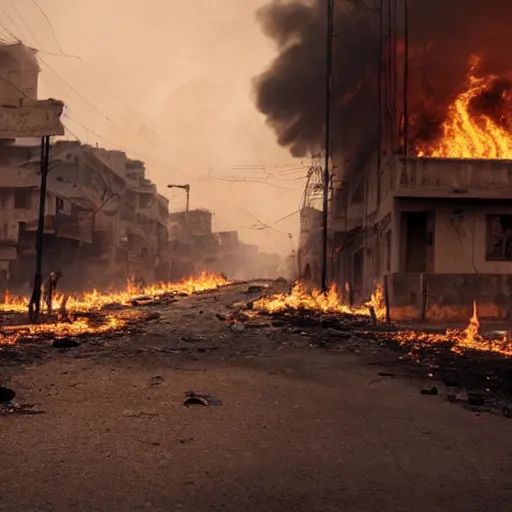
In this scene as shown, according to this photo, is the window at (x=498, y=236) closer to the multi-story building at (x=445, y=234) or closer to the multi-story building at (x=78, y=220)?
the multi-story building at (x=445, y=234)

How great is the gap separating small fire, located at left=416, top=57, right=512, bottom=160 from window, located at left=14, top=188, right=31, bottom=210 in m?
24.8

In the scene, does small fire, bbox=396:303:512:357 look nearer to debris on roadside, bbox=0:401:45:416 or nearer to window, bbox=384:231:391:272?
window, bbox=384:231:391:272

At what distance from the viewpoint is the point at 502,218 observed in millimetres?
20344

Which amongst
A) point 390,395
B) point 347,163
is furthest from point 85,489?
point 347,163

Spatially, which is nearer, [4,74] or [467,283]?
[467,283]

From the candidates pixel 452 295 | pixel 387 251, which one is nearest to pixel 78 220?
pixel 387 251

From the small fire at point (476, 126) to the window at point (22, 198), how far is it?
2482cm

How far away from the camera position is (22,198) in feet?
118

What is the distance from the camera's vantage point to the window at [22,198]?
117 ft

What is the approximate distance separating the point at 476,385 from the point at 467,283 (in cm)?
1096

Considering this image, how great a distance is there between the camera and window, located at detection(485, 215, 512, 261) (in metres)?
20.3

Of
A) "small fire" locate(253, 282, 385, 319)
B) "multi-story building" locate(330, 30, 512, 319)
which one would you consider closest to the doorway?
"multi-story building" locate(330, 30, 512, 319)

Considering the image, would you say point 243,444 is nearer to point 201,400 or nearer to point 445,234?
point 201,400

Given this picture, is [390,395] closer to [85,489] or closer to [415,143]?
[85,489]
